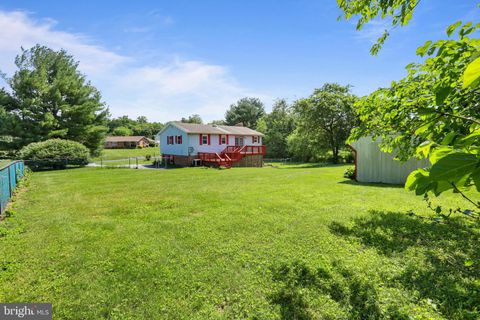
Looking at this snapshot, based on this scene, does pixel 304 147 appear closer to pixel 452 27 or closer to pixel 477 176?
pixel 452 27

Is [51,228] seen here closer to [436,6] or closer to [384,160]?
[436,6]

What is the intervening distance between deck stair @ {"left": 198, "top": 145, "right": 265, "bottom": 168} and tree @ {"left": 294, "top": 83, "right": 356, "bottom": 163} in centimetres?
677

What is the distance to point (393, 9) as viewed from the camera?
10.6ft

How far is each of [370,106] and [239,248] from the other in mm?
3085

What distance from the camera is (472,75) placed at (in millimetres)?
561

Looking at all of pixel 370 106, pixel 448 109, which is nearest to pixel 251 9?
pixel 370 106

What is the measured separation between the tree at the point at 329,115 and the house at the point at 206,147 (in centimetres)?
677

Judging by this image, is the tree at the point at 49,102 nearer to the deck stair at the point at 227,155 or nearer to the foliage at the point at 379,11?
the deck stair at the point at 227,155

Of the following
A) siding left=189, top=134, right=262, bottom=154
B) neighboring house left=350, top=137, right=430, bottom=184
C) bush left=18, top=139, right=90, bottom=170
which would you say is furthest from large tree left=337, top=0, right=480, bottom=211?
bush left=18, top=139, right=90, bottom=170

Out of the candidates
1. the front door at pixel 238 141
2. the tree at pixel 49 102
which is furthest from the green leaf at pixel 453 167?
the tree at pixel 49 102

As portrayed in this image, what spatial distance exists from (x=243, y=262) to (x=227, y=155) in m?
19.4

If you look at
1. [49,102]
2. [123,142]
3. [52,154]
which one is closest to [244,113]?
[123,142]

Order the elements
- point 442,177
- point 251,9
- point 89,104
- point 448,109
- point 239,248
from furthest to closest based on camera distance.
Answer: point 89,104 < point 251,9 < point 239,248 < point 448,109 < point 442,177

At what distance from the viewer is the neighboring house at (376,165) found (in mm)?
9938
